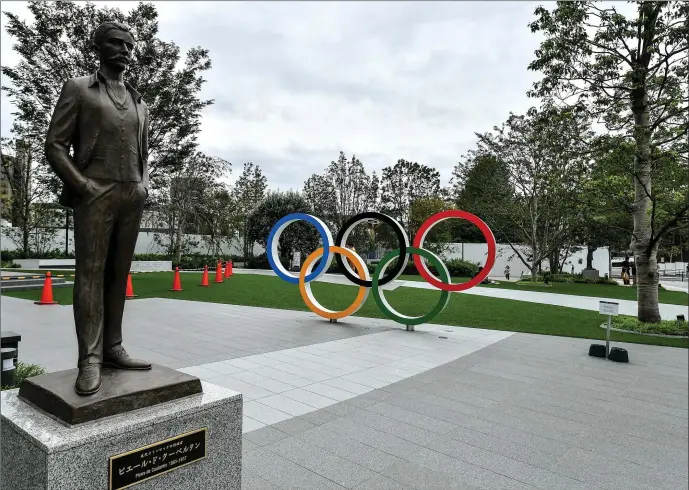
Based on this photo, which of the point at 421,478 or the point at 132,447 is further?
the point at 421,478

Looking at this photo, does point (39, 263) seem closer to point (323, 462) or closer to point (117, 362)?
point (117, 362)

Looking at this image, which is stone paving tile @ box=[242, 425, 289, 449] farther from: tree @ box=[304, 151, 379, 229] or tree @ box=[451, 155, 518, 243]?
tree @ box=[304, 151, 379, 229]

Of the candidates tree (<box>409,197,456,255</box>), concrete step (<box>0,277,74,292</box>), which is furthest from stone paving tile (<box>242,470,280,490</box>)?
tree (<box>409,197,456,255</box>)

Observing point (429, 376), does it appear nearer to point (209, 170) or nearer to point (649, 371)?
point (649, 371)

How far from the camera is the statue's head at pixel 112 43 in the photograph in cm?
294

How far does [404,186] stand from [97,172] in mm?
42413

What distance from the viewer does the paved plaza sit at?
154 inches

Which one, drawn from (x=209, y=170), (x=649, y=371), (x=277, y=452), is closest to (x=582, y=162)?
(x=649, y=371)

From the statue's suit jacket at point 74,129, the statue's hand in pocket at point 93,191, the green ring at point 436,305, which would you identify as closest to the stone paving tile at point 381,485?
the statue's hand in pocket at point 93,191

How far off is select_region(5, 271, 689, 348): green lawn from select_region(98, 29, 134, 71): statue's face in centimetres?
1049

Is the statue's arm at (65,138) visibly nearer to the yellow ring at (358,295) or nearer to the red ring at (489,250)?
the red ring at (489,250)

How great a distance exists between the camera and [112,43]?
2.95 m

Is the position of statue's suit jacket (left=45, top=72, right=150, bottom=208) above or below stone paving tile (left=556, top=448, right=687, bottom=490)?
above

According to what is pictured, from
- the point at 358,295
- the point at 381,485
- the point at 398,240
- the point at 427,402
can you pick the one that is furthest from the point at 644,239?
the point at 381,485
